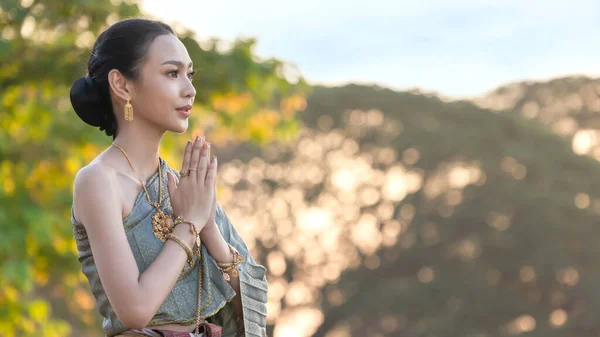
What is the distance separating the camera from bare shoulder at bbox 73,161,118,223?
179 centimetres

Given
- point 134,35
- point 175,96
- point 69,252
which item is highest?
point 69,252

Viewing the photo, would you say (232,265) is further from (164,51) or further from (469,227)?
(469,227)

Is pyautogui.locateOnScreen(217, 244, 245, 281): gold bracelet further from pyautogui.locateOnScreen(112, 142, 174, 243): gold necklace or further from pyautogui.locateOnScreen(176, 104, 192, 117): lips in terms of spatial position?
pyautogui.locateOnScreen(176, 104, 192, 117): lips

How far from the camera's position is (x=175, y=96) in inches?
73.9

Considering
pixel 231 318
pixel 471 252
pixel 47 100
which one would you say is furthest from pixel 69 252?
pixel 471 252

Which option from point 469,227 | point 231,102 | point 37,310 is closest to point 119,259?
point 37,310

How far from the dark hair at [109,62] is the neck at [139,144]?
0.05 meters

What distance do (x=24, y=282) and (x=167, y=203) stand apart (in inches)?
172

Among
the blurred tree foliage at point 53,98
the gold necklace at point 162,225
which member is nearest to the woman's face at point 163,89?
the gold necklace at point 162,225

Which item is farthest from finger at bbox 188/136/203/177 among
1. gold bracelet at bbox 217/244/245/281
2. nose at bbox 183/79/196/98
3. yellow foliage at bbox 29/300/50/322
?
yellow foliage at bbox 29/300/50/322

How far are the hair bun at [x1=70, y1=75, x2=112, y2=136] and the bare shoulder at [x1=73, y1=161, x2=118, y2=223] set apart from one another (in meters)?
0.15

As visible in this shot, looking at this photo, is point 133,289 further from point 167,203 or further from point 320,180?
point 320,180

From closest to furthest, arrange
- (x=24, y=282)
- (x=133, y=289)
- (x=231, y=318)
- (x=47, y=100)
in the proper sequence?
(x=133, y=289), (x=231, y=318), (x=24, y=282), (x=47, y=100)

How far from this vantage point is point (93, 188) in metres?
1.79
